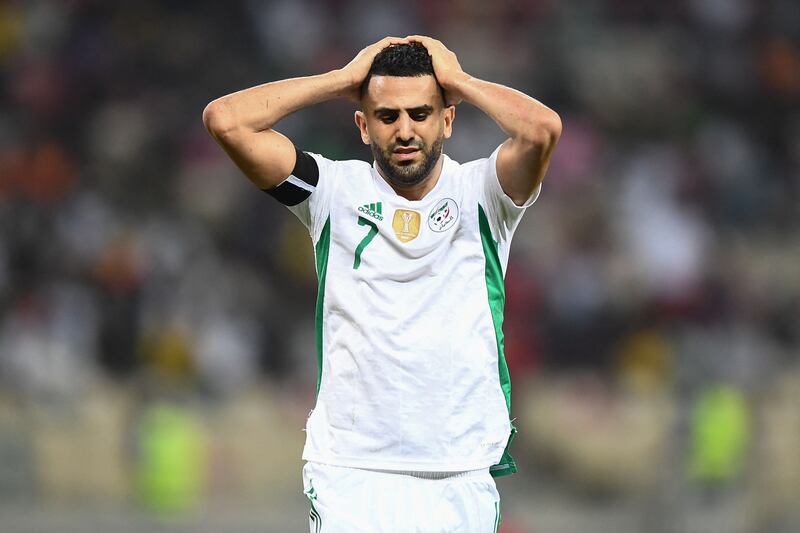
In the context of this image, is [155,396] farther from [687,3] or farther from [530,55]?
[687,3]

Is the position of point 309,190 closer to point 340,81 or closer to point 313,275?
point 340,81

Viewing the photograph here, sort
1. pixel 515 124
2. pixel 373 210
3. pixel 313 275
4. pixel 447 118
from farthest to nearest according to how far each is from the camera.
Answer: pixel 313 275, pixel 447 118, pixel 373 210, pixel 515 124

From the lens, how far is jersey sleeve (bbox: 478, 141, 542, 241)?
16.7 ft

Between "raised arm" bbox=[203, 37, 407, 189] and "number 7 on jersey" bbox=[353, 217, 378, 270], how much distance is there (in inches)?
13.0

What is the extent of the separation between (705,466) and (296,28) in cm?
772

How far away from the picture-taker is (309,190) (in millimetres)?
5184

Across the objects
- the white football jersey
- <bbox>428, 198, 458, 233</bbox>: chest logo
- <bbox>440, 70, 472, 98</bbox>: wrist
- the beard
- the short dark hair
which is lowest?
the white football jersey

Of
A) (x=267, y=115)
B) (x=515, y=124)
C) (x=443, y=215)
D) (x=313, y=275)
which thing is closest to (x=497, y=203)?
(x=443, y=215)

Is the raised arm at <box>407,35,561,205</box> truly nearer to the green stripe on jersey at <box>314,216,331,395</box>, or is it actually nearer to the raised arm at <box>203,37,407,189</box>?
the raised arm at <box>203,37,407,189</box>

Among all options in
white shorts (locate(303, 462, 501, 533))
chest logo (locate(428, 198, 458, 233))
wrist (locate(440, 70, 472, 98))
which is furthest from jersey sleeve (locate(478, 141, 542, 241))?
white shorts (locate(303, 462, 501, 533))

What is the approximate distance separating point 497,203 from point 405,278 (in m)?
0.45

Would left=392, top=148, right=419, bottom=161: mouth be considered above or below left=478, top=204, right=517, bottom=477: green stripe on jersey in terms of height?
above

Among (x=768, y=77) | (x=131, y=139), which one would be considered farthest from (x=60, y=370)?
(x=768, y=77)

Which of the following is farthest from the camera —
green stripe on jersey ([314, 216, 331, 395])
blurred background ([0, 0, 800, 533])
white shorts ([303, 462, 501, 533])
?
blurred background ([0, 0, 800, 533])
